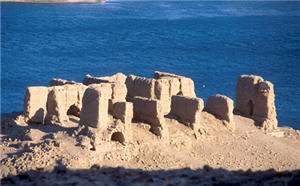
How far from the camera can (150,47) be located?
7831cm

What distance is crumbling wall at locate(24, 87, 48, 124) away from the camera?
2581 cm

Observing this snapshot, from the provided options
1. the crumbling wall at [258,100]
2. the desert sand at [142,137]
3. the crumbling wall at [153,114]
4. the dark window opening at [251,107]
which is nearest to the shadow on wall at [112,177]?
the desert sand at [142,137]

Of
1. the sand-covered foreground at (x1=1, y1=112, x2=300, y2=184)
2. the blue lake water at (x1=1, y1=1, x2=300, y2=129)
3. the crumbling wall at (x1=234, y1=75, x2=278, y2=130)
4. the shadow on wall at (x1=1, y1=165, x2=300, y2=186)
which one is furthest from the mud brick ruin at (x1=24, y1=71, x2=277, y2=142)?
the blue lake water at (x1=1, y1=1, x2=300, y2=129)

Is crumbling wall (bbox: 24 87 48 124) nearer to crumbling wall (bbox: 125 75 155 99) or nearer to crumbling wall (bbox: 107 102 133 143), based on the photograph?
crumbling wall (bbox: 107 102 133 143)

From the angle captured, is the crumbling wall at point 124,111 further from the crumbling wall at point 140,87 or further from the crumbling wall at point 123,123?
the crumbling wall at point 140,87

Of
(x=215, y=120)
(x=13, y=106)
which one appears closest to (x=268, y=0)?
(x=13, y=106)

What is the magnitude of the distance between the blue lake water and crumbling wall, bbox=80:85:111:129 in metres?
24.1

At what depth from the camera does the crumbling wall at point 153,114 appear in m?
25.4

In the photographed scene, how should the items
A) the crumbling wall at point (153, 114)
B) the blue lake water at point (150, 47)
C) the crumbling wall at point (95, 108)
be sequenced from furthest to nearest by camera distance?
the blue lake water at point (150, 47) → the crumbling wall at point (153, 114) → the crumbling wall at point (95, 108)

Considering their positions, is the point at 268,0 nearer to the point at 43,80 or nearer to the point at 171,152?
the point at 43,80

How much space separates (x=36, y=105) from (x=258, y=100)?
13513 millimetres

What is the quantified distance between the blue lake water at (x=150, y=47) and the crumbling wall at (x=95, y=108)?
24062 millimetres

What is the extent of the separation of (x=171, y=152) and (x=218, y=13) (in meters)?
102

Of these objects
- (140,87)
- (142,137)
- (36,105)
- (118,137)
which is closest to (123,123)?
(118,137)
